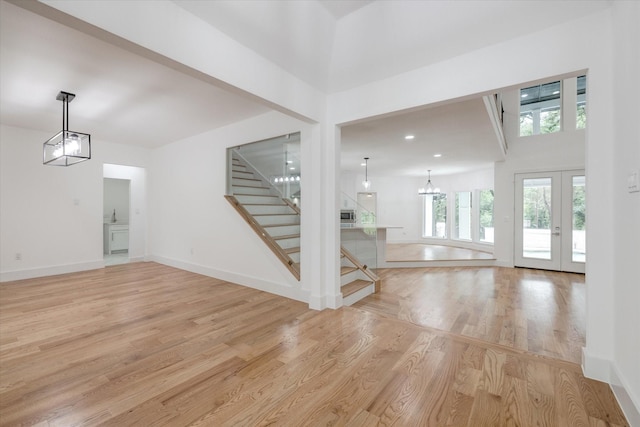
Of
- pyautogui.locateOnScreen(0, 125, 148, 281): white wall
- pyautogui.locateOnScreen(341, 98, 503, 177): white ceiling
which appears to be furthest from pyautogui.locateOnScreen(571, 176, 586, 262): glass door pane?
pyautogui.locateOnScreen(0, 125, 148, 281): white wall

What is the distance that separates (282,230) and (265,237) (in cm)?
51

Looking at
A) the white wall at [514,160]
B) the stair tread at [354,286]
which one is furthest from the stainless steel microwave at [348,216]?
the white wall at [514,160]

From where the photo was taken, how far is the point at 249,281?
14.4 feet

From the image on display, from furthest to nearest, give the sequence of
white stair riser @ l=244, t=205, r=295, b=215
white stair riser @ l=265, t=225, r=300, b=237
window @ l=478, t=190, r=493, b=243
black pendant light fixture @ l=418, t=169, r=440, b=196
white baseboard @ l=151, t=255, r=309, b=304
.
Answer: black pendant light fixture @ l=418, t=169, r=440, b=196 → window @ l=478, t=190, r=493, b=243 → white stair riser @ l=244, t=205, r=295, b=215 → white stair riser @ l=265, t=225, r=300, b=237 → white baseboard @ l=151, t=255, r=309, b=304

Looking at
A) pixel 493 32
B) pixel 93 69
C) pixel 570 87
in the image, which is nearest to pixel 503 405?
pixel 493 32

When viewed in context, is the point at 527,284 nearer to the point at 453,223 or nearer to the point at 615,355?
the point at 615,355

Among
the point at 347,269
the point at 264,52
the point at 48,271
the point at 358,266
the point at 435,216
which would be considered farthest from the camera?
the point at 435,216

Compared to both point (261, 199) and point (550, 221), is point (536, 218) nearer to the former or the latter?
point (550, 221)

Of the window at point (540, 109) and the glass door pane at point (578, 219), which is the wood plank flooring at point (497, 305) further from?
the window at point (540, 109)

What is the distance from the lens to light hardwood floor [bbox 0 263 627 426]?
5.39 ft

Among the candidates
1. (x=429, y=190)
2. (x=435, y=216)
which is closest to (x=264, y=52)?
(x=429, y=190)

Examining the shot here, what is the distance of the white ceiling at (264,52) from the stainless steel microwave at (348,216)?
163 cm

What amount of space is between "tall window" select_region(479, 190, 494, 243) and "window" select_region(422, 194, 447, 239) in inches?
56.2

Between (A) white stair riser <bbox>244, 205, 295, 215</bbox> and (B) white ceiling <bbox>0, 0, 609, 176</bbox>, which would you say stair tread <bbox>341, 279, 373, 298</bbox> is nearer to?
(A) white stair riser <bbox>244, 205, 295, 215</bbox>
